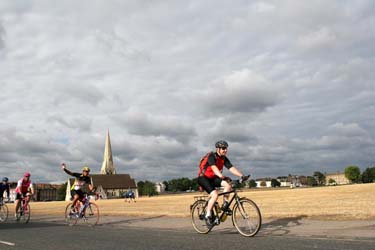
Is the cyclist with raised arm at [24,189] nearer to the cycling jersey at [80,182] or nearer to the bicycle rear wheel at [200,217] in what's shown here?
the cycling jersey at [80,182]

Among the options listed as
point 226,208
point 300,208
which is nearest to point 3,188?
point 226,208

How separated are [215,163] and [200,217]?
5.68 ft

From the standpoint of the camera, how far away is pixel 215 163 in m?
9.88

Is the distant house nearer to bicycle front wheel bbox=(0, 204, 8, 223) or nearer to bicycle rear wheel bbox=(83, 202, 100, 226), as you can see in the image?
bicycle front wheel bbox=(0, 204, 8, 223)

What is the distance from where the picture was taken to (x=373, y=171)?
194125 mm

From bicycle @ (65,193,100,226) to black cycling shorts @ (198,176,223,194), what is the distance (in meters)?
6.46

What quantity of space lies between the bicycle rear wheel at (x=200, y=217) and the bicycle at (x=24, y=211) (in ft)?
31.1

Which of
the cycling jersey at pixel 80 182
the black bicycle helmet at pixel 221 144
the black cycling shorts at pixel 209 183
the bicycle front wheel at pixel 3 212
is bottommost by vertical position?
the bicycle front wheel at pixel 3 212

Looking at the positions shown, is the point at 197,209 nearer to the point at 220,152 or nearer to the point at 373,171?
the point at 220,152

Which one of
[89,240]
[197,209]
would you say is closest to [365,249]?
[197,209]

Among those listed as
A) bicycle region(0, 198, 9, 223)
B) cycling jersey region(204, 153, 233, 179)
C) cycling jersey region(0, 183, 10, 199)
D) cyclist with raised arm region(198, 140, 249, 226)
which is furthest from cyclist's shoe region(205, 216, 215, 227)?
bicycle region(0, 198, 9, 223)

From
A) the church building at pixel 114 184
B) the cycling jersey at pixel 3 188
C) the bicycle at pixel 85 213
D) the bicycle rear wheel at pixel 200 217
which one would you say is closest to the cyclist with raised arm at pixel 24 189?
the cycling jersey at pixel 3 188

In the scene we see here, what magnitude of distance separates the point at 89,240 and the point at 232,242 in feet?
11.1

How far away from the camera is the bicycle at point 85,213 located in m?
15.4
